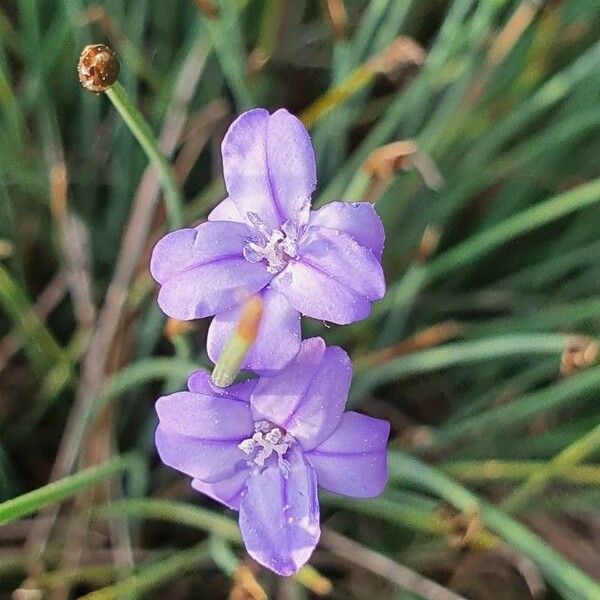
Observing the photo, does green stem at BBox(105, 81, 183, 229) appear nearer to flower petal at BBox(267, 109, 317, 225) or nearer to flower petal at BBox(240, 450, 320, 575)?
flower petal at BBox(267, 109, 317, 225)

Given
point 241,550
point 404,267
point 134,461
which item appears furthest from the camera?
point 404,267

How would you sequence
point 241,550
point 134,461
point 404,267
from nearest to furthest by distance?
point 134,461 → point 241,550 → point 404,267

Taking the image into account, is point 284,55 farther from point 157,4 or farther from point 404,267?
point 404,267

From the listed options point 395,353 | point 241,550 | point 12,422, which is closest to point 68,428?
point 12,422

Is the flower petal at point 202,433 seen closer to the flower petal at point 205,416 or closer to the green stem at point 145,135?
the flower petal at point 205,416

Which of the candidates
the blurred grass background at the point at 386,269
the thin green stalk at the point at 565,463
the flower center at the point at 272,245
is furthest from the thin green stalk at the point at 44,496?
the thin green stalk at the point at 565,463

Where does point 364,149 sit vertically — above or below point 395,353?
above
